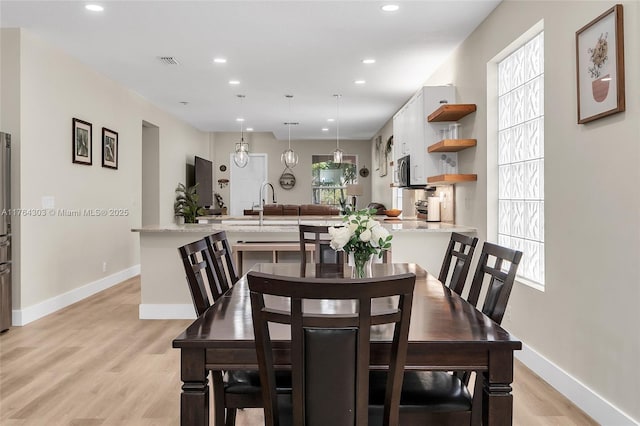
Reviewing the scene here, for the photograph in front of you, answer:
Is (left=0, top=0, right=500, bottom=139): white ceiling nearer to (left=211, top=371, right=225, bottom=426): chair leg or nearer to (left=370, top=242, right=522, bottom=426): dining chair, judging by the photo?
(left=370, top=242, right=522, bottom=426): dining chair

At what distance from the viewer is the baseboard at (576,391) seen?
235cm

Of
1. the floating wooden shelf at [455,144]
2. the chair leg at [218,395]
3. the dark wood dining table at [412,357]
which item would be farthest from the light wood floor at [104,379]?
the floating wooden shelf at [455,144]

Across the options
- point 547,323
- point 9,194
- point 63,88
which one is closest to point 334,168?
point 63,88

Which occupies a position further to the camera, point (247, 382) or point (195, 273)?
point (195, 273)

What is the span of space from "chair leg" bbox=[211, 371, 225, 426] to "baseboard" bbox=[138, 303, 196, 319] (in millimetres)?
2953

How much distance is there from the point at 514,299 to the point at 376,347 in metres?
2.65

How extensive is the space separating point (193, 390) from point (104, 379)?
6.68 ft

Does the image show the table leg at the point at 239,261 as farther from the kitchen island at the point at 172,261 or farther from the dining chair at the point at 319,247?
the dining chair at the point at 319,247

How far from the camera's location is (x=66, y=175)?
5.19 meters

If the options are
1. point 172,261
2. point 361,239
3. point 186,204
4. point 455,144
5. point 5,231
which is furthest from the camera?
point 186,204

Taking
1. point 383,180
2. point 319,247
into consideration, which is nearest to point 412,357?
point 319,247

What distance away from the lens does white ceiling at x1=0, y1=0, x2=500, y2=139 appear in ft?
12.8

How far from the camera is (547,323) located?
3.13m

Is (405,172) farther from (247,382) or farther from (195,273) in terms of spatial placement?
(247,382)
